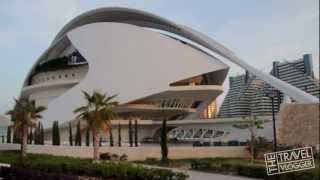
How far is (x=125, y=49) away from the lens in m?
A: 50.9

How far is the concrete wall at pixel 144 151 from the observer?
3462 centimetres

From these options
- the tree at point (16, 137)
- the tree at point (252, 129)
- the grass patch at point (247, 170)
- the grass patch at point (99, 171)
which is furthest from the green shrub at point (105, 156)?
the grass patch at point (99, 171)

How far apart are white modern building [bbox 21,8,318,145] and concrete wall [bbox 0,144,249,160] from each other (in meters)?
11.0

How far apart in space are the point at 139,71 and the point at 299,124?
2076 centimetres

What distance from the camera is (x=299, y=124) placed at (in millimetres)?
34625

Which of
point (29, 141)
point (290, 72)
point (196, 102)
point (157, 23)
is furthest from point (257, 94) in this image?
point (29, 141)

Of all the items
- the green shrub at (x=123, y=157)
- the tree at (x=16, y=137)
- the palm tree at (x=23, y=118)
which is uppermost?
the palm tree at (x=23, y=118)

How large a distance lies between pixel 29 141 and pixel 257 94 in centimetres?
3760

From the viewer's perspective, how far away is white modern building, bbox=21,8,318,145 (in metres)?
48.9

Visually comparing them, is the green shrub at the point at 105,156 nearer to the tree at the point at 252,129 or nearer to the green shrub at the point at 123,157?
the green shrub at the point at 123,157

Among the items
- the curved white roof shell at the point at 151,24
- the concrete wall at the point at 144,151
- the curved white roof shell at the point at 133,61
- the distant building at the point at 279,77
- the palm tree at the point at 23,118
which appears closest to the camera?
the palm tree at the point at 23,118

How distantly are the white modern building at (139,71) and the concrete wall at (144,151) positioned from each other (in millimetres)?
10979

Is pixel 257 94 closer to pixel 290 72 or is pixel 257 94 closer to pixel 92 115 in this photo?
pixel 290 72

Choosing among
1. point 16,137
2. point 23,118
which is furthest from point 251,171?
point 16,137
